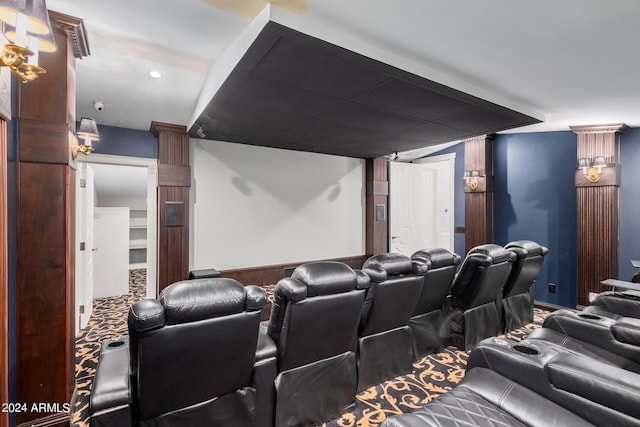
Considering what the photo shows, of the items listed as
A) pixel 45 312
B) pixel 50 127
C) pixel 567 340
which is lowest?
pixel 567 340

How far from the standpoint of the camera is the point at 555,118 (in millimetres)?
3713

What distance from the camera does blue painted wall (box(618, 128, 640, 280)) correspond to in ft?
12.8

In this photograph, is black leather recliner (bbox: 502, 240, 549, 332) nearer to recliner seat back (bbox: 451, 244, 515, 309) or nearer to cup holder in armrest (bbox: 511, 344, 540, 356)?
recliner seat back (bbox: 451, 244, 515, 309)

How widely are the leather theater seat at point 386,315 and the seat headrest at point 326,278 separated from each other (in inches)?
11.3

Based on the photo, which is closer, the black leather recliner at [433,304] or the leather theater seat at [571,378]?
the leather theater seat at [571,378]

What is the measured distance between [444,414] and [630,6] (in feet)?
7.80

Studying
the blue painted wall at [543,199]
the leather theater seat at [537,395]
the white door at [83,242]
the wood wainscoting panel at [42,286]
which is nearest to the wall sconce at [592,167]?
the blue painted wall at [543,199]

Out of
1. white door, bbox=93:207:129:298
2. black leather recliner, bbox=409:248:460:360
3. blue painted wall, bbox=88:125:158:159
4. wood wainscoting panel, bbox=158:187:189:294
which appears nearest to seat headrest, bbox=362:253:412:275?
black leather recliner, bbox=409:248:460:360

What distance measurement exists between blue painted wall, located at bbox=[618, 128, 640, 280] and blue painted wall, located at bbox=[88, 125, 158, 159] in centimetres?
647

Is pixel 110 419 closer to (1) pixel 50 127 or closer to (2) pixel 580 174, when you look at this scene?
(1) pixel 50 127

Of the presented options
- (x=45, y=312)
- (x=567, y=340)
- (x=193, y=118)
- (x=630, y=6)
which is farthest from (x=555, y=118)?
(x=45, y=312)

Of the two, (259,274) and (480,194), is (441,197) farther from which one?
(259,274)

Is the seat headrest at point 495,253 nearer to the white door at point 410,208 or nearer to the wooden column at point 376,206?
the wooden column at point 376,206

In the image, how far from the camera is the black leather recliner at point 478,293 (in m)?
2.71
